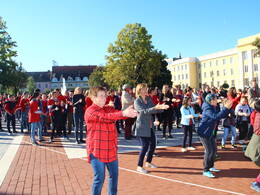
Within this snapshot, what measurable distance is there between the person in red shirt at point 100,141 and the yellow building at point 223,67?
4737 cm

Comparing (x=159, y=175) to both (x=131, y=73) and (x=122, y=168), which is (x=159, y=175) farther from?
(x=131, y=73)

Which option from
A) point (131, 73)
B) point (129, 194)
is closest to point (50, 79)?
point (131, 73)

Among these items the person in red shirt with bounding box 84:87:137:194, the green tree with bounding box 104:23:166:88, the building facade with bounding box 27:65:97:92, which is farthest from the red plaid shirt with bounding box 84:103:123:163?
the building facade with bounding box 27:65:97:92

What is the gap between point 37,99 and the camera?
942cm

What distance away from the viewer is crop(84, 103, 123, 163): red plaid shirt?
3316 mm

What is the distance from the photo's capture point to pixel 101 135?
3379 mm

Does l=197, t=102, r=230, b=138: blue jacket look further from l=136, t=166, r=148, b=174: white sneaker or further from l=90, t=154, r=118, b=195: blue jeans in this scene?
l=90, t=154, r=118, b=195: blue jeans

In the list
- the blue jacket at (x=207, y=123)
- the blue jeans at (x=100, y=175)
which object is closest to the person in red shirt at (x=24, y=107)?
the blue jacket at (x=207, y=123)

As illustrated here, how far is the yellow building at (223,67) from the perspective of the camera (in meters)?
58.6

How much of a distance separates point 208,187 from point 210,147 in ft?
2.93

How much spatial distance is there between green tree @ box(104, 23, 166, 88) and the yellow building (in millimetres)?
13867

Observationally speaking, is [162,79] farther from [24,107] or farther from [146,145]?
[146,145]

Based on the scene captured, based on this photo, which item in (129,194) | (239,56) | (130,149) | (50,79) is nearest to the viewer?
(129,194)

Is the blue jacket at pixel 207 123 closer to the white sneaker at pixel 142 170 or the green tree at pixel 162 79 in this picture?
the white sneaker at pixel 142 170
